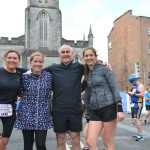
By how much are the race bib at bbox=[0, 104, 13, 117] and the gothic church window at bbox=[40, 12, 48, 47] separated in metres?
47.7

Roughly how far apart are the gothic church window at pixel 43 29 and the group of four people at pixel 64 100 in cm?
4777

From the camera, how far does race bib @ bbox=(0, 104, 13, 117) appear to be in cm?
564

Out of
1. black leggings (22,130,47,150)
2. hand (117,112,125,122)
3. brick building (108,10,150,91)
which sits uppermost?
brick building (108,10,150,91)

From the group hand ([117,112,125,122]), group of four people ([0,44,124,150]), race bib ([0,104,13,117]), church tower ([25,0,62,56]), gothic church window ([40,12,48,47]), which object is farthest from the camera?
gothic church window ([40,12,48,47])

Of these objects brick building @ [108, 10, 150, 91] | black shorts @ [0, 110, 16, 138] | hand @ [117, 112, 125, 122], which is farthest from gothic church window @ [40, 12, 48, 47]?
hand @ [117, 112, 125, 122]

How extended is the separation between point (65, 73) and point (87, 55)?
0.46 meters

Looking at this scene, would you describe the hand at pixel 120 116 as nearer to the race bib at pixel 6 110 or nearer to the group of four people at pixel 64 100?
the group of four people at pixel 64 100

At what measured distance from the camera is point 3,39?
177 feet

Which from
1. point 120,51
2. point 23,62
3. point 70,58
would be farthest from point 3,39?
point 70,58

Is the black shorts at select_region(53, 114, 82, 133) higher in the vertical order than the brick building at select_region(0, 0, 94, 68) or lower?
lower

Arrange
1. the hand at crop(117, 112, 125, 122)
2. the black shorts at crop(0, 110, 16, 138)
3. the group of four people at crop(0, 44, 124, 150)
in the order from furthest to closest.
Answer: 1. the black shorts at crop(0, 110, 16, 138)
2. the group of four people at crop(0, 44, 124, 150)
3. the hand at crop(117, 112, 125, 122)

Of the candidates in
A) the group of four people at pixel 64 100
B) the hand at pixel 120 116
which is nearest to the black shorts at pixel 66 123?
the group of four people at pixel 64 100

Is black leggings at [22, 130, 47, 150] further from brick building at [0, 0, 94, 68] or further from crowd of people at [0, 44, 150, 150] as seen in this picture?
brick building at [0, 0, 94, 68]

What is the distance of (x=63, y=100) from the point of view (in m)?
5.45
